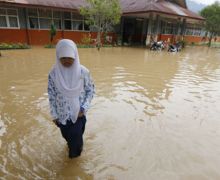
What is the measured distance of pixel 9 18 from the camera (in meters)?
13.9

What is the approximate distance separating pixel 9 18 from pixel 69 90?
1415 centimetres

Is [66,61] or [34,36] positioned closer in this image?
[66,61]

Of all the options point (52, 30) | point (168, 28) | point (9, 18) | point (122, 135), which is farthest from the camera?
point (168, 28)

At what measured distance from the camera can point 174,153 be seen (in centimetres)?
309

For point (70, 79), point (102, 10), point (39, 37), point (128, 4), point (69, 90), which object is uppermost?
point (128, 4)

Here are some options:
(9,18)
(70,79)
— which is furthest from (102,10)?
(70,79)

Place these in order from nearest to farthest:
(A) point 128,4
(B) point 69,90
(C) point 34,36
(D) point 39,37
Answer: (B) point 69,90 < (C) point 34,36 < (D) point 39,37 < (A) point 128,4

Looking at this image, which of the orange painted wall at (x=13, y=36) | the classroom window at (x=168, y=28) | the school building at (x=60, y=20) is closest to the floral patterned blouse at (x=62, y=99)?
the school building at (x=60, y=20)

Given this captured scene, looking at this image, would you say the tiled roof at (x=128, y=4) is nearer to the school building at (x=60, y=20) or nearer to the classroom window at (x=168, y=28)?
the school building at (x=60, y=20)

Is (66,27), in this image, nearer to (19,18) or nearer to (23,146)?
(19,18)

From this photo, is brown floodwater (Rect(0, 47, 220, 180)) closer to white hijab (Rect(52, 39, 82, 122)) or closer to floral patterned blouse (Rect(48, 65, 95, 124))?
floral patterned blouse (Rect(48, 65, 95, 124))

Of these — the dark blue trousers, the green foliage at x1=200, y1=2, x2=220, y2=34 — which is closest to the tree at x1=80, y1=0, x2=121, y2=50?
the dark blue trousers

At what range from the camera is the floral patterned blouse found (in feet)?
7.82

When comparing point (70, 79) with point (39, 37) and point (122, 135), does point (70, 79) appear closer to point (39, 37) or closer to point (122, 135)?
point (122, 135)
